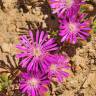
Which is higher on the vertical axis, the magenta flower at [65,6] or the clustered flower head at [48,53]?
the magenta flower at [65,6]

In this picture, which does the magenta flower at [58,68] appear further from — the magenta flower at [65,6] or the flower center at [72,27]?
the magenta flower at [65,6]

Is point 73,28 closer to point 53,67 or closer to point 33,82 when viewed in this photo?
point 53,67

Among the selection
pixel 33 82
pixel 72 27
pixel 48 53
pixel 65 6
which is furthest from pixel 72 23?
pixel 33 82

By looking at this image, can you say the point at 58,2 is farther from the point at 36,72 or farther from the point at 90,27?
the point at 36,72

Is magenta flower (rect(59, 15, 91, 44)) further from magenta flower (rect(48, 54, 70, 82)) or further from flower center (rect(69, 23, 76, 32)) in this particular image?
magenta flower (rect(48, 54, 70, 82))

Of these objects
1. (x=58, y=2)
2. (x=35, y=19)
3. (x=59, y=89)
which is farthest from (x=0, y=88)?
(x=58, y=2)

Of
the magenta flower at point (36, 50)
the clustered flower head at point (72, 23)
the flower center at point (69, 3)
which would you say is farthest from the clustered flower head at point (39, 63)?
the flower center at point (69, 3)

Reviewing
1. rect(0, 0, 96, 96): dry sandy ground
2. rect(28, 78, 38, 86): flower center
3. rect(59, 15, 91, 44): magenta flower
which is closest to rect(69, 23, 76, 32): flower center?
rect(59, 15, 91, 44): magenta flower
